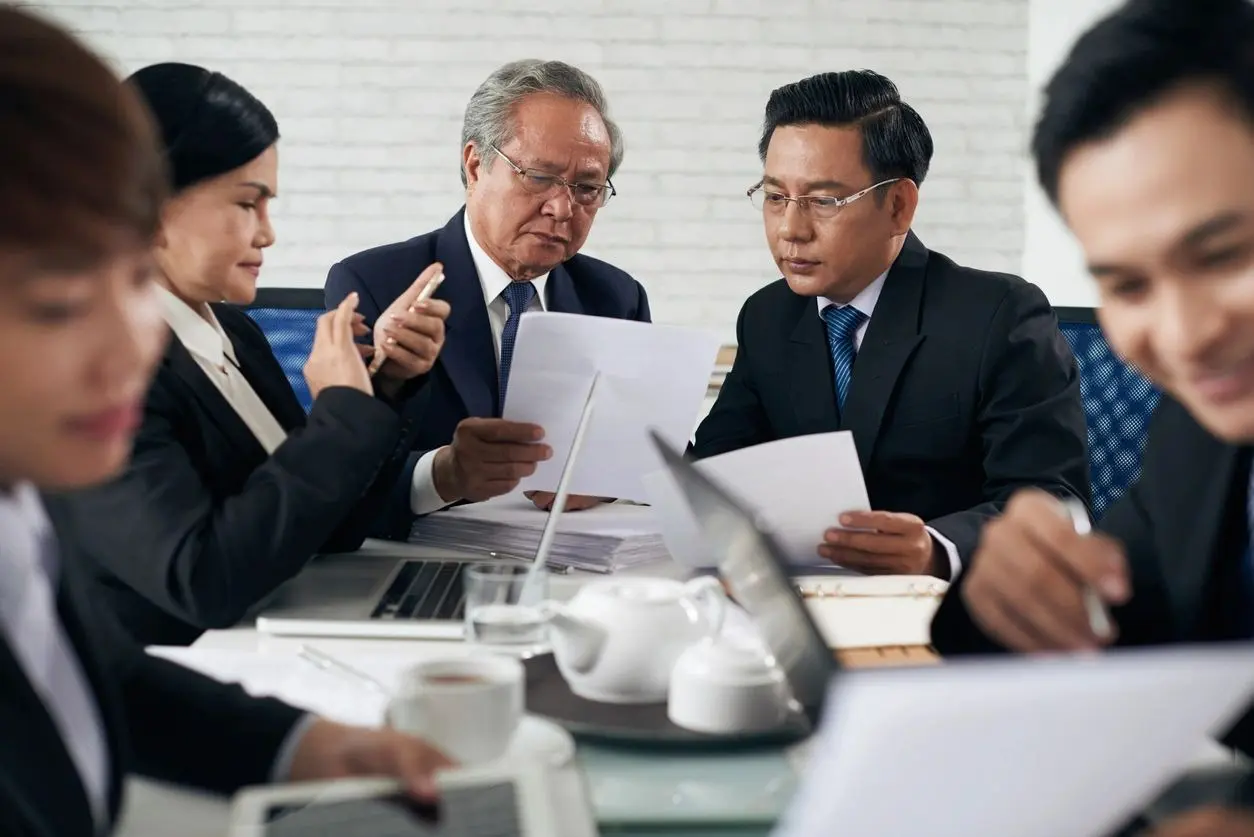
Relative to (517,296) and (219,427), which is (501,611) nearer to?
(219,427)

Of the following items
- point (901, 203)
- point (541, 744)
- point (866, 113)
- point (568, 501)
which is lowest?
point (568, 501)

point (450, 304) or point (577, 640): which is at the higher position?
point (450, 304)

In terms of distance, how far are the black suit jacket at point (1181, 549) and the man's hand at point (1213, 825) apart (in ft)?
1.73

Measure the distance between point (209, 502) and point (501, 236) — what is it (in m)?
1.11

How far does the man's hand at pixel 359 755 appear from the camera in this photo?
2.95 ft

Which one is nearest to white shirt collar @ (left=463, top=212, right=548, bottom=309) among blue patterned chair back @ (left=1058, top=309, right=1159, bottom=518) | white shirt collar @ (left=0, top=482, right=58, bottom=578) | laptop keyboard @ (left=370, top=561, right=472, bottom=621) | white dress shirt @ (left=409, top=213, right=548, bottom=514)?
white dress shirt @ (left=409, top=213, right=548, bottom=514)

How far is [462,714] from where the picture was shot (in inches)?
36.6

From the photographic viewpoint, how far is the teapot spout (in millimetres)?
1101

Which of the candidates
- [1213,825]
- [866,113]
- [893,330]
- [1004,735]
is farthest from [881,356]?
[1004,735]

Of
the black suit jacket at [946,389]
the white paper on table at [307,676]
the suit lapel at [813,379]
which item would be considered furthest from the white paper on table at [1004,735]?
the suit lapel at [813,379]

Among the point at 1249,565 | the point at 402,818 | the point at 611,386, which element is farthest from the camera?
the point at 611,386

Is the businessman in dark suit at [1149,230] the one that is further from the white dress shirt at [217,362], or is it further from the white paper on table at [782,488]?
the white dress shirt at [217,362]

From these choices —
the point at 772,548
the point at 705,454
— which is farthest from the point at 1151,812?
the point at 705,454

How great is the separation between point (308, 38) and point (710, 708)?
322 cm
